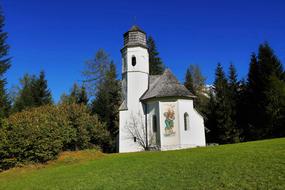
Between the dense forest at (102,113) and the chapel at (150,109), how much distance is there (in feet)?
15.1

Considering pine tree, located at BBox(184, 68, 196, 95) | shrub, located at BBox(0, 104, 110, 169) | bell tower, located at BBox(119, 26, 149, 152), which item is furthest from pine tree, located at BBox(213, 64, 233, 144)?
shrub, located at BBox(0, 104, 110, 169)

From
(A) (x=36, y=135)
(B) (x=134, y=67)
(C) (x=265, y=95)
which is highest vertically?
(B) (x=134, y=67)

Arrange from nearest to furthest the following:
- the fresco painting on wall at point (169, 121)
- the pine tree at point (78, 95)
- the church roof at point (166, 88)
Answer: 1. the fresco painting on wall at point (169, 121)
2. the church roof at point (166, 88)
3. the pine tree at point (78, 95)

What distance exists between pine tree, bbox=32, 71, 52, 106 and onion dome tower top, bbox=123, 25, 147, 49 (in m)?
17.2

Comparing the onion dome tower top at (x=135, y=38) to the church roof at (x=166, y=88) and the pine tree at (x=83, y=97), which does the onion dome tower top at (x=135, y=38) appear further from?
the pine tree at (x=83, y=97)

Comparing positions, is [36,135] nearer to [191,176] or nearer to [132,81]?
[132,81]

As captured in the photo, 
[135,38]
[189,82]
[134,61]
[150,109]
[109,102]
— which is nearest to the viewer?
[150,109]

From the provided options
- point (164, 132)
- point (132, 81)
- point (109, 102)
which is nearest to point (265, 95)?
point (164, 132)

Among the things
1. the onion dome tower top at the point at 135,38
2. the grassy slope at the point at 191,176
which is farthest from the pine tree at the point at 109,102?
the grassy slope at the point at 191,176

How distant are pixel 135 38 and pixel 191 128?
1375 cm

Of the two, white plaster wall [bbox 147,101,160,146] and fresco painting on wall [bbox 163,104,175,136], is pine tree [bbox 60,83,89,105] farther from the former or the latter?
fresco painting on wall [bbox 163,104,175,136]

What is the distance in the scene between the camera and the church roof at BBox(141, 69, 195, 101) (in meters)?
27.4

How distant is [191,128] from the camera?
2739 centimetres

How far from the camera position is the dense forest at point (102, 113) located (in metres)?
22.2
